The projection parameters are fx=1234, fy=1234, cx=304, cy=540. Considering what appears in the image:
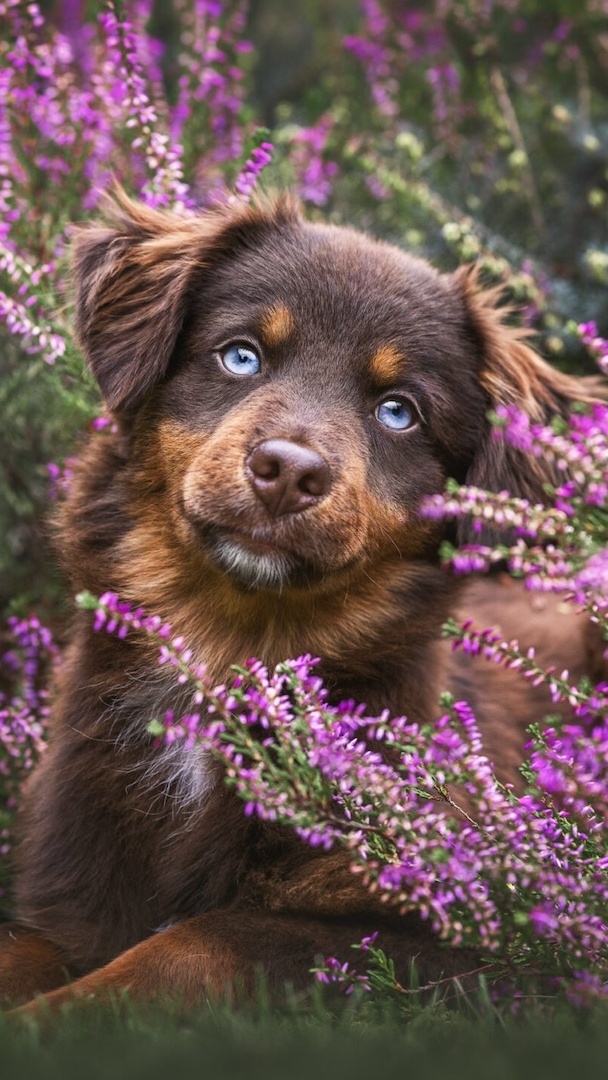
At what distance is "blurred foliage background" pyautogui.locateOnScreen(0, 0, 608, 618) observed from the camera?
4.71m

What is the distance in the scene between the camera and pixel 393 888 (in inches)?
95.3

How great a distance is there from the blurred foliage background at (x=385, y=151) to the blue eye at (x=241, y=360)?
960mm

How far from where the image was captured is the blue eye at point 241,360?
3.29m

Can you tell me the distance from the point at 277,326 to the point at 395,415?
0.40 meters

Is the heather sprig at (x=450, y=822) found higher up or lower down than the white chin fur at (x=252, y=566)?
lower down

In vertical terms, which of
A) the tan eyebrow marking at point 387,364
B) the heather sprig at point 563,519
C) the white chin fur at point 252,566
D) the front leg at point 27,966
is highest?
the tan eyebrow marking at point 387,364

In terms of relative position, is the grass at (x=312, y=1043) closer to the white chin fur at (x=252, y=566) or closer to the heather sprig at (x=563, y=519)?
the heather sprig at (x=563, y=519)

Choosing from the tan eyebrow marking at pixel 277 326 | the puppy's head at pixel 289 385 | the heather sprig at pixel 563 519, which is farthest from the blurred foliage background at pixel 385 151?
the heather sprig at pixel 563 519

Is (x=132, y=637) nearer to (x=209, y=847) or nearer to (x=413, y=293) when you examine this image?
(x=209, y=847)

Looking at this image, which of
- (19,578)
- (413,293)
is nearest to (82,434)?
(19,578)

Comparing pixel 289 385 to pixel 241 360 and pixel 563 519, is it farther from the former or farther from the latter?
pixel 563 519

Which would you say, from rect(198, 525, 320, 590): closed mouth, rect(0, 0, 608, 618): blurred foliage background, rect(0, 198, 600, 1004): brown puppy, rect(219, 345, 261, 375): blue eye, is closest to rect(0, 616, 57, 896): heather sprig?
rect(0, 0, 608, 618): blurred foliage background

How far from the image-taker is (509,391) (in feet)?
11.6

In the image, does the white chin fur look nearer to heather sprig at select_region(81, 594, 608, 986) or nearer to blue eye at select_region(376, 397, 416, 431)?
heather sprig at select_region(81, 594, 608, 986)
